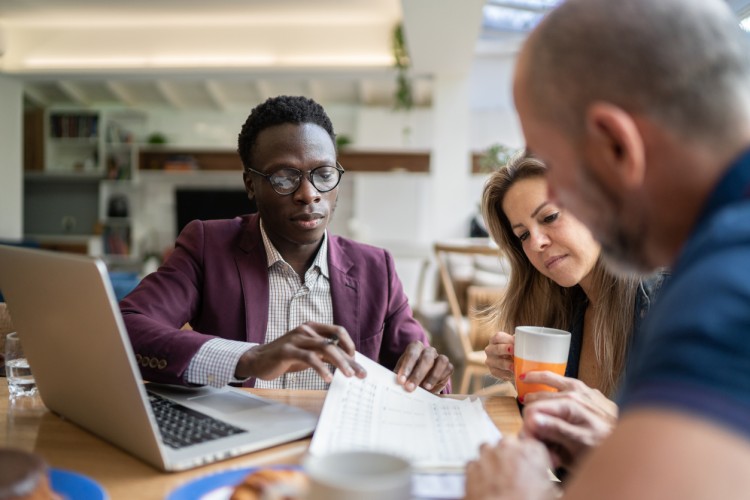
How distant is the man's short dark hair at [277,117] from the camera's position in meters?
1.51

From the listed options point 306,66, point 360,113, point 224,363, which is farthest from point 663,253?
point 360,113

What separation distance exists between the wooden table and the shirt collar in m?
0.47

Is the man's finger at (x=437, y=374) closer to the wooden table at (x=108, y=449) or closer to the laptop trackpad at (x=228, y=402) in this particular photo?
the wooden table at (x=108, y=449)

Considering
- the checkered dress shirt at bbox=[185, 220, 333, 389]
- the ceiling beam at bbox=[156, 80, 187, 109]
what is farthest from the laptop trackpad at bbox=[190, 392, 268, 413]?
the ceiling beam at bbox=[156, 80, 187, 109]

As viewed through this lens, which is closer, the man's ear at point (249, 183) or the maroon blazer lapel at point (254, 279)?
the maroon blazer lapel at point (254, 279)

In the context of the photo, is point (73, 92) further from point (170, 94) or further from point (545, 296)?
point (545, 296)

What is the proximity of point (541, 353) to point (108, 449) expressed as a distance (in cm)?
69

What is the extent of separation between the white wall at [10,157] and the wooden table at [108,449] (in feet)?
23.3

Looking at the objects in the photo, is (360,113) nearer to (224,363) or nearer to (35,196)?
(35,196)

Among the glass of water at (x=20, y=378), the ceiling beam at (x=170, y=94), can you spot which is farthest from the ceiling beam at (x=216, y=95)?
the glass of water at (x=20, y=378)

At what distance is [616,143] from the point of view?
53 centimetres

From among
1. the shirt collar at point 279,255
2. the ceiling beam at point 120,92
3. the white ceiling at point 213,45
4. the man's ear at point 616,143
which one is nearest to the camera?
the man's ear at point 616,143

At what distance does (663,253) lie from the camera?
1.90 ft

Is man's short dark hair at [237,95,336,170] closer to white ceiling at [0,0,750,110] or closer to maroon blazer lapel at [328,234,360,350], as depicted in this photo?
maroon blazer lapel at [328,234,360,350]
